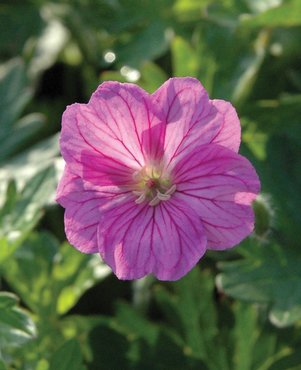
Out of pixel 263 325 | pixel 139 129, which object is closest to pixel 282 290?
pixel 263 325

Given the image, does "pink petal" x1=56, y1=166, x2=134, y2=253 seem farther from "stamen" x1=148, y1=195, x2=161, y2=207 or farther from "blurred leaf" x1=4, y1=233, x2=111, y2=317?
"blurred leaf" x1=4, y1=233, x2=111, y2=317

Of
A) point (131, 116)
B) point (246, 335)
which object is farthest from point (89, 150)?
point (246, 335)

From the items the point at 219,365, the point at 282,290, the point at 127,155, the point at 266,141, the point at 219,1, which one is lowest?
the point at 219,365

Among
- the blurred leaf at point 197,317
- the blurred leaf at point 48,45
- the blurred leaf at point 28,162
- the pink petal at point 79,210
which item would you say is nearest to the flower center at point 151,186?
the pink petal at point 79,210

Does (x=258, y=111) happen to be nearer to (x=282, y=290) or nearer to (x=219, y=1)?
(x=219, y=1)

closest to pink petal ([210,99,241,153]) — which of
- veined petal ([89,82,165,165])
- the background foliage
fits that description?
veined petal ([89,82,165,165])

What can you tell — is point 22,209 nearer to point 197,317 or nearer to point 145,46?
point 197,317

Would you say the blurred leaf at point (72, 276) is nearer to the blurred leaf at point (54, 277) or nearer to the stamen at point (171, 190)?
the blurred leaf at point (54, 277)
